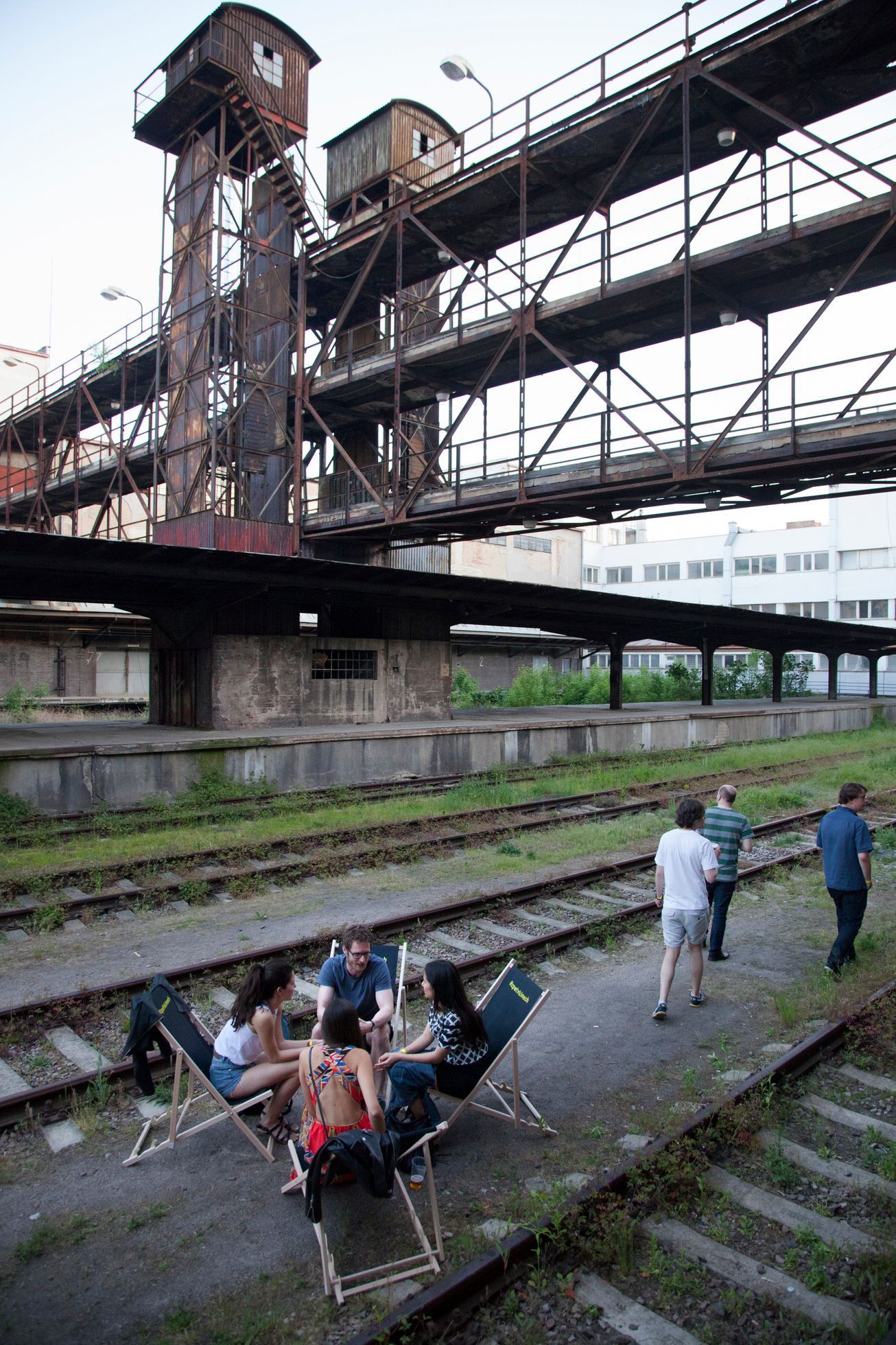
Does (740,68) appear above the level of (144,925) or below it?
above

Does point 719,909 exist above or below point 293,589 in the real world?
below

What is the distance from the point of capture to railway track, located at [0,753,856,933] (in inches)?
348

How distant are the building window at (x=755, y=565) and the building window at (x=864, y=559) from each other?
160 inches

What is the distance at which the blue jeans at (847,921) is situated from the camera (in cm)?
670

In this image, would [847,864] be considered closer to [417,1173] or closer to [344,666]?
[417,1173]

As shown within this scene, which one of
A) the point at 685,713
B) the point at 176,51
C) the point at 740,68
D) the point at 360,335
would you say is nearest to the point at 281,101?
the point at 176,51

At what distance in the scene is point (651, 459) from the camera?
1477 centimetres

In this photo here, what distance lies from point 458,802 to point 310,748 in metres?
3.59

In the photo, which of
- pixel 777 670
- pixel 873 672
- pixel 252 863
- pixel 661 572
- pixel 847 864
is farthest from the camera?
pixel 661 572

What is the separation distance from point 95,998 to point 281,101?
84.4 ft

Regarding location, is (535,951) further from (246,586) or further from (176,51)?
(176,51)

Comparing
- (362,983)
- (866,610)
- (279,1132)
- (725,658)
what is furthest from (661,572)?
(279,1132)

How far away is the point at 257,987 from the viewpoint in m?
4.56

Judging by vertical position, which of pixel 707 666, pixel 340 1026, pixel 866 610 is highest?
pixel 866 610
